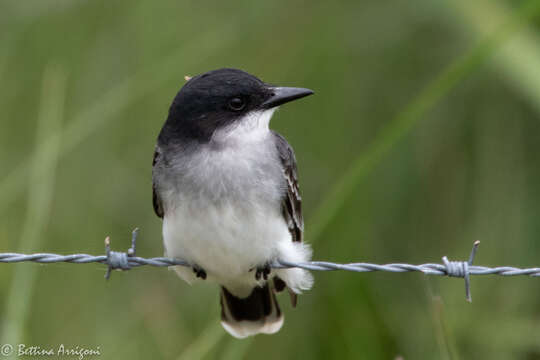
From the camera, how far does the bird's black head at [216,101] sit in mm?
4969

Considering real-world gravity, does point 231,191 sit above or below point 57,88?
below

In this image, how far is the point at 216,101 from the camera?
16.3 feet

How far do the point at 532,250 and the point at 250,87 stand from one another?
301 centimetres

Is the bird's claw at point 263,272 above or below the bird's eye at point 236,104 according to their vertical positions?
below

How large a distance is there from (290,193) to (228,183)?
1.69ft

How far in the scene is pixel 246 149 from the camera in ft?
16.2

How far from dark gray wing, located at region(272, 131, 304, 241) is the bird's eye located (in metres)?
0.32

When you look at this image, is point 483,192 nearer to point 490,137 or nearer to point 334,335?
point 490,137

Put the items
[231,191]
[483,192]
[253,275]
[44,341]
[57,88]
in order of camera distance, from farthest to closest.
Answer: [483,192], [44,341], [57,88], [253,275], [231,191]

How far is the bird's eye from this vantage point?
16.4ft

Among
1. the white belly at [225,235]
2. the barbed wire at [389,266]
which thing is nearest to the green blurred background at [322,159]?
the white belly at [225,235]

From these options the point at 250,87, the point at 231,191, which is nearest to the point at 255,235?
the point at 231,191

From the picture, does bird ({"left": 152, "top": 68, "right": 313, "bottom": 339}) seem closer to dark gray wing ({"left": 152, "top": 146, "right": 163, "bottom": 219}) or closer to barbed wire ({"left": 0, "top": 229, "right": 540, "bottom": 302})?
dark gray wing ({"left": 152, "top": 146, "right": 163, "bottom": 219})

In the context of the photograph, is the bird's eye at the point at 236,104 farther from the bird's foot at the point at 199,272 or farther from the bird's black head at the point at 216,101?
the bird's foot at the point at 199,272
